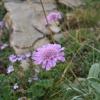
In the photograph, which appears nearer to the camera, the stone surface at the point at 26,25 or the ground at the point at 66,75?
the ground at the point at 66,75

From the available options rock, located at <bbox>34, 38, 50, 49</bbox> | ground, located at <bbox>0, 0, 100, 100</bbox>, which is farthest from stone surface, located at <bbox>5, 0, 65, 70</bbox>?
ground, located at <bbox>0, 0, 100, 100</bbox>

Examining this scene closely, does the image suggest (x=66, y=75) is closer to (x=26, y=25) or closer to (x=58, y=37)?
(x=58, y=37)

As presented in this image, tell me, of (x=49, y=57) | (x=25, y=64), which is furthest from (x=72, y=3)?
(x=49, y=57)

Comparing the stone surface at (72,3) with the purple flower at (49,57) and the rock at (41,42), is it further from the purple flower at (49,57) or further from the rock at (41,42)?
the purple flower at (49,57)

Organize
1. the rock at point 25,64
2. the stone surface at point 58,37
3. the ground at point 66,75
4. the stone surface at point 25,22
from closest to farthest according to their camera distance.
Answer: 1. the ground at point 66,75
2. the rock at point 25,64
3. the stone surface at point 58,37
4. the stone surface at point 25,22

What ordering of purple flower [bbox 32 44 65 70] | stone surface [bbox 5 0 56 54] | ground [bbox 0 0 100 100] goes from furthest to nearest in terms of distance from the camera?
stone surface [bbox 5 0 56 54]
ground [bbox 0 0 100 100]
purple flower [bbox 32 44 65 70]

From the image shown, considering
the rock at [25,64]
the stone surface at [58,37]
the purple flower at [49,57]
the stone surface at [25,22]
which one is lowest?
the stone surface at [25,22]

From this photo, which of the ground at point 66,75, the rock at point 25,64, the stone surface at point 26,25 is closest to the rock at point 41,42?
the stone surface at point 26,25

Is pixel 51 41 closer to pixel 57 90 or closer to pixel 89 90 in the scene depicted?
pixel 57 90

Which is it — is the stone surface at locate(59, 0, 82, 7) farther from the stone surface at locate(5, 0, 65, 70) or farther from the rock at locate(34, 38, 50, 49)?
the rock at locate(34, 38, 50, 49)
